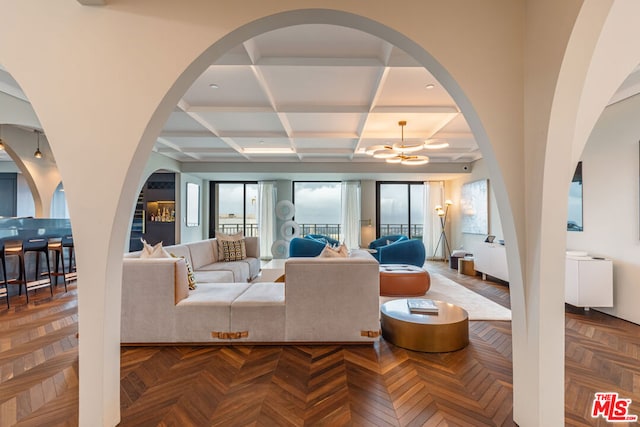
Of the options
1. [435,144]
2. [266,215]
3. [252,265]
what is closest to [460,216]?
[435,144]

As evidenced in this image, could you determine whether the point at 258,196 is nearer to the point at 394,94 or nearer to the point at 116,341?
the point at 394,94

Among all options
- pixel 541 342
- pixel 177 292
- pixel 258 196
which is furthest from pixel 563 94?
pixel 258 196

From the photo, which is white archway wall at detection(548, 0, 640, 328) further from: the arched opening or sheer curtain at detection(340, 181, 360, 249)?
sheer curtain at detection(340, 181, 360, 249)

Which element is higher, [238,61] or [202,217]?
[238,61]

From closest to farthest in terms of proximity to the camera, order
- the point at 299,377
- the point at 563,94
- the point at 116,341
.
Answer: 1. the point at 563,94
2. the point at 116,341
3. the point at 299,377

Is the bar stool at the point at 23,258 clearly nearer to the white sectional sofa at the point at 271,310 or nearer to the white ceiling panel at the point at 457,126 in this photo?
the white sectional sofa at the point at 271,310

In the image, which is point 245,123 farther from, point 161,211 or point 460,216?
point 460,216

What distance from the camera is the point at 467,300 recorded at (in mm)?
4211

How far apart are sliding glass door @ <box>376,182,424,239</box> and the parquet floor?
579 centimetres

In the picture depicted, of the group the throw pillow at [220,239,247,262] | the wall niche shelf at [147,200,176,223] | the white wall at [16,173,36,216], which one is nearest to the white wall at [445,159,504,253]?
the throw pillow at [220,239,247,262]

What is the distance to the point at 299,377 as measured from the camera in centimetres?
219

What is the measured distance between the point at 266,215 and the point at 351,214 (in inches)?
98.4

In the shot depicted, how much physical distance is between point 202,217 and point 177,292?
6.25 m

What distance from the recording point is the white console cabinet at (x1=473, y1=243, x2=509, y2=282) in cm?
507
